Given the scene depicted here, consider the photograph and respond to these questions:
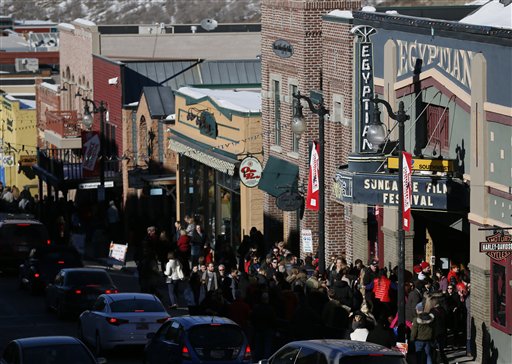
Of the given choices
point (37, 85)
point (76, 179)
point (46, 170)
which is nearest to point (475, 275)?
point (76, 179)

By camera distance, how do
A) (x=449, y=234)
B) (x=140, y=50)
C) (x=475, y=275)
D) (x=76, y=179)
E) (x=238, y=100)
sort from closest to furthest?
(x=475, y=275) < (x=449, y=234) < (x=238, y=100) < (x=76, y=179) < (x=140, y=50)

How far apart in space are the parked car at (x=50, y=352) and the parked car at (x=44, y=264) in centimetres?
1618

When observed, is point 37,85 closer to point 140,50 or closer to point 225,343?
point 140,50

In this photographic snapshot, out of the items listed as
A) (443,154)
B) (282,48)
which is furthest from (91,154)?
(443,154)

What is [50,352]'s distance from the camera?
2281 cm

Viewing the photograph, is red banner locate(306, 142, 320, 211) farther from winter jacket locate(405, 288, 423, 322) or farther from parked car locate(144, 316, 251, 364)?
parked car locate(144, 316, 251, 364)

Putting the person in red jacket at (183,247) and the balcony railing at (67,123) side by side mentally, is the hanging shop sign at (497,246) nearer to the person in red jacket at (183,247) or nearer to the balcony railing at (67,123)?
the person in red jacket at (183,247)

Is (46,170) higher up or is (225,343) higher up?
(225,343)

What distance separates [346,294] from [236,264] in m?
10.7

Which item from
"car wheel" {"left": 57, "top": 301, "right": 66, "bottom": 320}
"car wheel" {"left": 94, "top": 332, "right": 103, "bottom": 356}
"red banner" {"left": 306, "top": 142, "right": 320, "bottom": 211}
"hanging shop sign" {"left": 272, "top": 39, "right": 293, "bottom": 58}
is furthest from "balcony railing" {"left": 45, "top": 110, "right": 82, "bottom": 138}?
"car wheel" {"left": 94, "top": 332, "right": 103, "bottom": 356}

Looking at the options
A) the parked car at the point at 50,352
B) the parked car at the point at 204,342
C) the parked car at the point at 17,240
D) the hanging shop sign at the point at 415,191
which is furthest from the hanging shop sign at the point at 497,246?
the parked car at the point at 17,240

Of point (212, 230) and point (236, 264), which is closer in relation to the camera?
point (236, 264)

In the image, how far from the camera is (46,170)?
57.9 metres

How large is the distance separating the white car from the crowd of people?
1.13 meters
